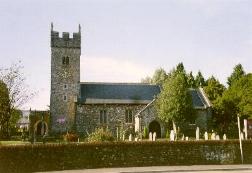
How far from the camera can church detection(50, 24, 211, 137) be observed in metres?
57.4

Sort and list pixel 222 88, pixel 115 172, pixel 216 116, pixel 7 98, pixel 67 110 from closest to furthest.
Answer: pixel 115 172, pixel 7 98, pixel 67 110, pixel 216 116, pixel 222 88

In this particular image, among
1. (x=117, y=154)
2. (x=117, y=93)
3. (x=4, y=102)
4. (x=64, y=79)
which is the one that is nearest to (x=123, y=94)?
(x=117, y=93)

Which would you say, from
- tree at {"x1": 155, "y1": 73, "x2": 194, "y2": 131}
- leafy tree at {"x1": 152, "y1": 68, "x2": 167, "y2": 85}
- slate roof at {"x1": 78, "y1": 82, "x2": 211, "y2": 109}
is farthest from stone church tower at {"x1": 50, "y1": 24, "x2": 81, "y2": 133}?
leafy tree at {"x1": 152, "y1": 68, "x2": 167, "y2": 85}

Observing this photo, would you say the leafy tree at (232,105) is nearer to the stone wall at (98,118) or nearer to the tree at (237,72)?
the stone wall at (98,118)

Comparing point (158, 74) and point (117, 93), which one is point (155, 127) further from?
point (158, 74)

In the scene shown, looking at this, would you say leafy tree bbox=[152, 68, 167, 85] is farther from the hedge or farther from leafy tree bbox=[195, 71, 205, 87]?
the hedge

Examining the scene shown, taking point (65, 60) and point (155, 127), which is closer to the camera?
point (155, 127)

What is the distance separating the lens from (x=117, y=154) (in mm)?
25422

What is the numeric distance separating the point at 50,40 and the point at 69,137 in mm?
19887

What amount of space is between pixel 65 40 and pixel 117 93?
11239 millimetres

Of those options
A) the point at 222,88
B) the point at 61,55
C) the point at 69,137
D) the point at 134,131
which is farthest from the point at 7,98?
the point at 222,88

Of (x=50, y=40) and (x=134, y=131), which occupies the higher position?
(x=50, y=40)

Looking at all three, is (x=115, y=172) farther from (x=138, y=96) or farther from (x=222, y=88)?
(x=222, y=88)

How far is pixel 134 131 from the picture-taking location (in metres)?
58.0
